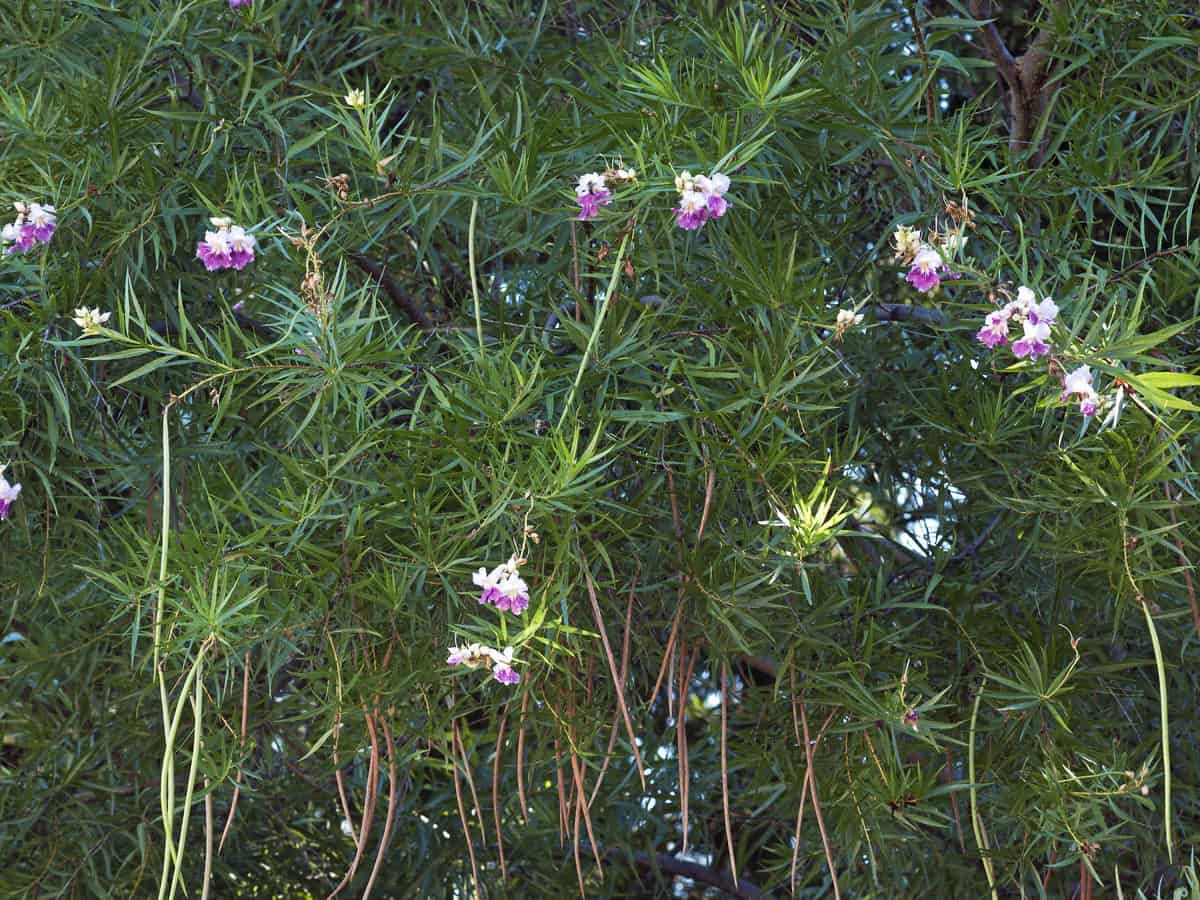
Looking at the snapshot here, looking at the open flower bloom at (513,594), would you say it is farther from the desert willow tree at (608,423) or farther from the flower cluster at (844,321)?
the flower cluster at (844,321)

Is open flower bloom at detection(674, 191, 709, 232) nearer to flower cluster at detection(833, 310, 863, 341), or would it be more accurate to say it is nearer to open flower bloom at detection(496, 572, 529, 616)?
flower cluster at detection(833, 310, 863, 341)

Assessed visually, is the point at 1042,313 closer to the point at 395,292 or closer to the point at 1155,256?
the point at 1155,256

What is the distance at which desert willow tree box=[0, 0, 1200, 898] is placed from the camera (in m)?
1.43

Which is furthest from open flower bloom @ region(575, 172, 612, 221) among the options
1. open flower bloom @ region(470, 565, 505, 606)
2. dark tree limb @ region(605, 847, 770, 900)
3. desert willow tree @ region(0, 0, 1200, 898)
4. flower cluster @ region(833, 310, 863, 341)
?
dark tree limb @ region(605, 847, 770, 900)

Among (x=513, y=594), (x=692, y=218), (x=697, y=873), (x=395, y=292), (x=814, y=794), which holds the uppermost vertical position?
(x=692, y=218)

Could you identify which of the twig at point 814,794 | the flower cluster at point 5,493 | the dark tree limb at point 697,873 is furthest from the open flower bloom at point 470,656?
the dark tree limb at point 697,873

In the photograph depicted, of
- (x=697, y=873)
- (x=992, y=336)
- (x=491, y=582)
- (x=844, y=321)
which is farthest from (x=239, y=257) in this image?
(x=697, y=873)

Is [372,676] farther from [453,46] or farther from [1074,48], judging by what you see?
[1074,48]

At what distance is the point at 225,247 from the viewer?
4.81ft

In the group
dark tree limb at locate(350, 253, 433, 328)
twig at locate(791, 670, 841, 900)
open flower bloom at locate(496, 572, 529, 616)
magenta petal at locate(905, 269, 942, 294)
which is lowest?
twig at locate(791, 670, 841, 900)

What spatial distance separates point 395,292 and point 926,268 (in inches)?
30.8

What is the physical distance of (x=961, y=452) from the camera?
1.82 m

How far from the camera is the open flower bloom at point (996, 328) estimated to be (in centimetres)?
135

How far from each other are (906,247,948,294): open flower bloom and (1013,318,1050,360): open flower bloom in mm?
121
